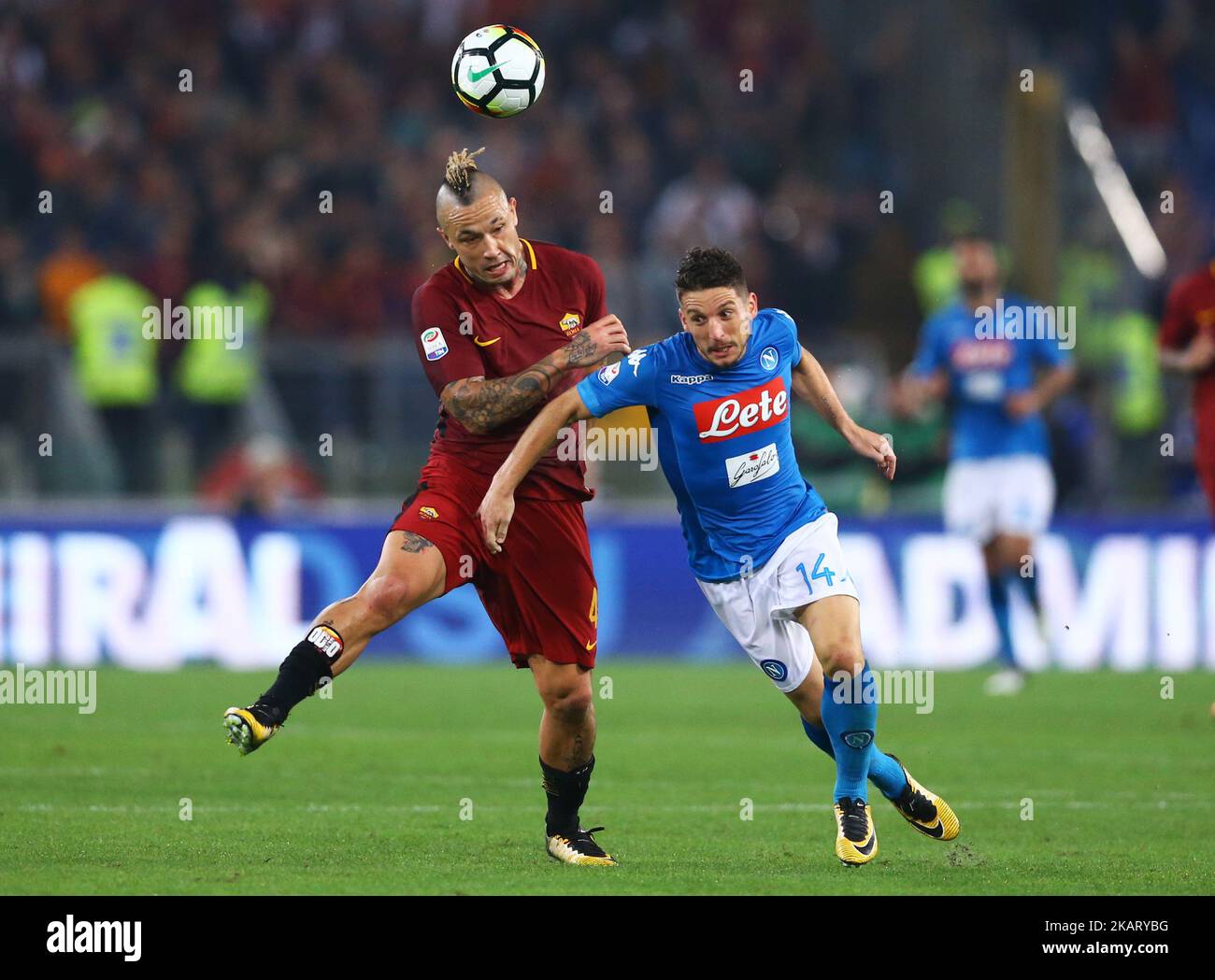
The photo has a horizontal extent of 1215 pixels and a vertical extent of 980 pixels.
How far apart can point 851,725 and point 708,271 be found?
1.64m

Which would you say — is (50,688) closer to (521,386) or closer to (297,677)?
(297,677)

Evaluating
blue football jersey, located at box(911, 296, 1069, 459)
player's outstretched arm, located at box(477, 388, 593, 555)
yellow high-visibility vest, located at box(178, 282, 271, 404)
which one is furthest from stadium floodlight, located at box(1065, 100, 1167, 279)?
player's outstretched arm, located at box(477, 388, 593, 555)

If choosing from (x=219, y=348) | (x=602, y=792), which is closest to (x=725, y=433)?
(x=602, y=792)

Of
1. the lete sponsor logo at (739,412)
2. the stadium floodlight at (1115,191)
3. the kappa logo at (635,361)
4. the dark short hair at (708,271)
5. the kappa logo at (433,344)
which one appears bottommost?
the lete sponsor logo at (739,412)

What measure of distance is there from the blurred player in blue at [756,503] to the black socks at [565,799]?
0.78 meters

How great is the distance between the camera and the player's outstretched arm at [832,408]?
7258 millimetres

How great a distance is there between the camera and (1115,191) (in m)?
21.8

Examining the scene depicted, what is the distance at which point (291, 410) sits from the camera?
1703cm

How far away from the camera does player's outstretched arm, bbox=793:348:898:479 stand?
7.26 m

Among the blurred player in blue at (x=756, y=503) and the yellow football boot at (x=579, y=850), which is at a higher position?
the blurred player in blue at (x=756, y=503)
